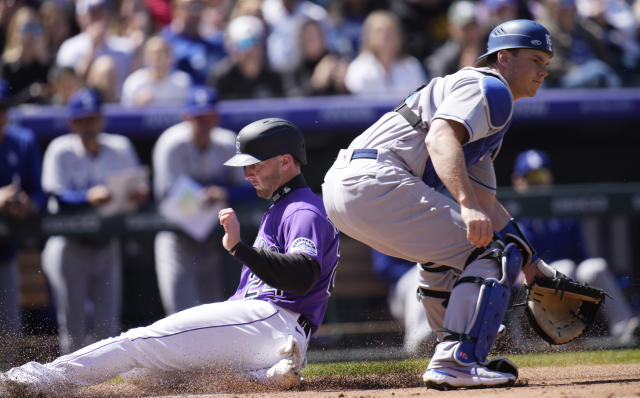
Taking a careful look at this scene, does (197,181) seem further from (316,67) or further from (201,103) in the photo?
(316,67)

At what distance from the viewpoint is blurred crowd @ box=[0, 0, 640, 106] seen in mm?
7961

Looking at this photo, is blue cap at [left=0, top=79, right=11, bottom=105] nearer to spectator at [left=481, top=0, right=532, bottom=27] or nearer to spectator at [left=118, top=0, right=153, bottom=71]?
spectator at [left=118, top=0, right=153, bottom=71]

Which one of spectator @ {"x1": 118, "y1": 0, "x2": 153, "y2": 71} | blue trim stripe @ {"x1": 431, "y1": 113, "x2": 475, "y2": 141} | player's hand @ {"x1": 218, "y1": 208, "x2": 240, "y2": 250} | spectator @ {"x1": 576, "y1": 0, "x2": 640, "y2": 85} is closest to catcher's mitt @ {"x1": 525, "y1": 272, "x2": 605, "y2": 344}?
blue trim stripe @ {"x1": 431, "y1": 113, "x2": 475, "y2": 141}

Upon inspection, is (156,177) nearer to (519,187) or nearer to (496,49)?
(519,187)

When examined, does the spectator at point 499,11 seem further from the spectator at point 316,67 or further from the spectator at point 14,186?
the spectator at point 14,186

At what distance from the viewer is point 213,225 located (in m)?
6.72

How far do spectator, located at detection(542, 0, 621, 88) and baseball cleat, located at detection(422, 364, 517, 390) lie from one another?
4.99 metres

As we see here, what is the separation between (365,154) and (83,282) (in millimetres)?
3380

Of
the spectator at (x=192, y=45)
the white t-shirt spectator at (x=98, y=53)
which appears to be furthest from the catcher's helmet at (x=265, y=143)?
the white t-shirt spectator at (x=98, y=53)

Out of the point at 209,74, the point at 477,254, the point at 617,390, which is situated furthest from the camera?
the point at 209,74

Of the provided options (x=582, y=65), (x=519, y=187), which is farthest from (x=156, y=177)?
(x=582, y=65)

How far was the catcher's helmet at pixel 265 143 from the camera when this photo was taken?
13.2 ft

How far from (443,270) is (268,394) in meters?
1.00

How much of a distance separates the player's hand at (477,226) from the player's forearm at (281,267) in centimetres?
68
